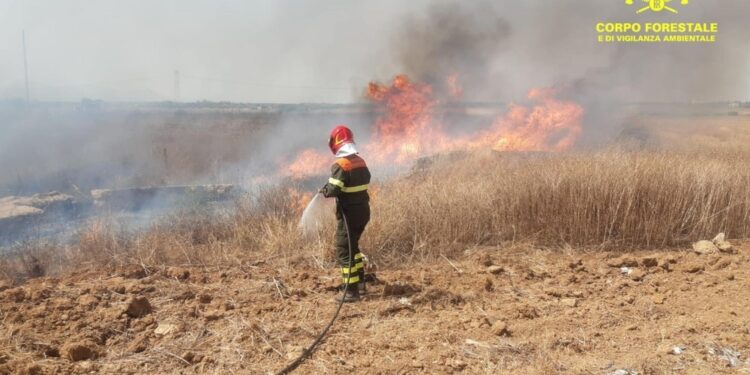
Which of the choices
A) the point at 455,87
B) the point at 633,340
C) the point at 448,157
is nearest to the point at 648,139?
the point at 455,87

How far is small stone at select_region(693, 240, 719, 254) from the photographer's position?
6.15 metres

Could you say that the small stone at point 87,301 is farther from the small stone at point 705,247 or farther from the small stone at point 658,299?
the small stone at point 705,247

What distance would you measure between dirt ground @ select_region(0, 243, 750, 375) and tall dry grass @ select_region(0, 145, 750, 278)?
486 mm

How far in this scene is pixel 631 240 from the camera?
6.50 meters

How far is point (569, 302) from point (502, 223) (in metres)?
2.01

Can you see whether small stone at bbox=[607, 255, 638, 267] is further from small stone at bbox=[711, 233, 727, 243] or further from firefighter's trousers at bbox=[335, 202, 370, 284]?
firefighter's trousers at bbox=[335, 202, 370, 284]

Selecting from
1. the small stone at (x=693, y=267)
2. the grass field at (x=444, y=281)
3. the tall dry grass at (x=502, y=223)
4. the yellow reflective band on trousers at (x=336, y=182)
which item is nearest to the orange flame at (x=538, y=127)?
the grass field at (x=444, y=281)

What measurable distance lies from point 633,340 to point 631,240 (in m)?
2.94

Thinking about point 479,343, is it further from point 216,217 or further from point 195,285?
point 216,217

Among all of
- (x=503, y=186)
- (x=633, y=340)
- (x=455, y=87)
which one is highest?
(x=455, y=87)

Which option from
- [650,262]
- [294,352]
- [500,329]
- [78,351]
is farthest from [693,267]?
[78,351]

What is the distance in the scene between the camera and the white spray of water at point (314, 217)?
20.6ft

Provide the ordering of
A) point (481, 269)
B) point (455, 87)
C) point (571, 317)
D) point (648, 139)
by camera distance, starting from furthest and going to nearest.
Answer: point (455, 87), point (648, 139), point (481, 269), point (571, 317)

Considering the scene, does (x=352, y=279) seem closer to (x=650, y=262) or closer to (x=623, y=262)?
(x=623, y=262)
